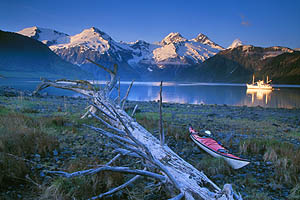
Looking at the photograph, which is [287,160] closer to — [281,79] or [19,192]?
[19,192]

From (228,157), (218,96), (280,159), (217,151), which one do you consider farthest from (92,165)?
(218,96)

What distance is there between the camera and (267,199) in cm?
342

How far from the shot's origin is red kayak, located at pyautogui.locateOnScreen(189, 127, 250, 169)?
464cm

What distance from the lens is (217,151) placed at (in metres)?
5.41

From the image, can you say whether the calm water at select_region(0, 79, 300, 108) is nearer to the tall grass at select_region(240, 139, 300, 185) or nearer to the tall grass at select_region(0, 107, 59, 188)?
the tall grass at select_region(240, 139, 300, 185)

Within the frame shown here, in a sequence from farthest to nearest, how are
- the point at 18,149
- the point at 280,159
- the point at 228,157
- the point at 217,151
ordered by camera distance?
the point at 217,151, the point at 280,159, the point at 228,157, the point at 18,149

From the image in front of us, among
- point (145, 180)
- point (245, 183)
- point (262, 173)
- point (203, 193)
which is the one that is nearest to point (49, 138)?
point (145, 180)

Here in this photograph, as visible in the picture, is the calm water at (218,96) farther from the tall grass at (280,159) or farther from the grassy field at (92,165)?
the grassy field at (92,165)

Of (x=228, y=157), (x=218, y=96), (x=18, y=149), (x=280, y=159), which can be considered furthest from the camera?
(x=218, y=96)

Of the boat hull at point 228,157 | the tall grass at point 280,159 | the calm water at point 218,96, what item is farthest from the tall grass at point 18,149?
the calm water at point 218,96

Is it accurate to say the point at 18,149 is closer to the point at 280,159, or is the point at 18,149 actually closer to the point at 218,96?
the point at 280,159

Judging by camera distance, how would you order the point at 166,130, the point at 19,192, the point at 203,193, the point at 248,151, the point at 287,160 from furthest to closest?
1. the point at 166,130
2. the point at 248,151
3. the point at 287,160
4. the point at 19,192
5. the point at 203,193

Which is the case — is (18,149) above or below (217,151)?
above

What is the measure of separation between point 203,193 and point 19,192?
116 inches
